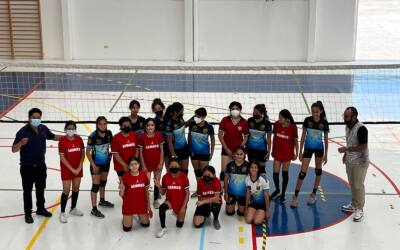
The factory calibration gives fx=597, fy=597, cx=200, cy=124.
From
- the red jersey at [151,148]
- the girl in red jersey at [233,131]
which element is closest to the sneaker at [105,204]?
the red jersey at [151,148]

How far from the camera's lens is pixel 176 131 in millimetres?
10141

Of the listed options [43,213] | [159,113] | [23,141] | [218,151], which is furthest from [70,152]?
[218,151]

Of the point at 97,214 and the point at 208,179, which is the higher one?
the point at 208,179

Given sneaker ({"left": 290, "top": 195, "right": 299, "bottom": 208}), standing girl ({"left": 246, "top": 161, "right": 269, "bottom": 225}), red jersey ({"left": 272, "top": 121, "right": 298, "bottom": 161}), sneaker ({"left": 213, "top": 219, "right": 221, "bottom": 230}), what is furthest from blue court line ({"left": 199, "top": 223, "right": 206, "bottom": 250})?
red jersey ({"left": 272, "top": 121, "right": 298, "bottom": 161})

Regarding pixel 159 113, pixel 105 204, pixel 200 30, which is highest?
pixel 200 30

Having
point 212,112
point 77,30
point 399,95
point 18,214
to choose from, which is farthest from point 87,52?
point 18,214

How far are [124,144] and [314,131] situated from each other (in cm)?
315

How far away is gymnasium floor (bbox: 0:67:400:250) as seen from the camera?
9.11m

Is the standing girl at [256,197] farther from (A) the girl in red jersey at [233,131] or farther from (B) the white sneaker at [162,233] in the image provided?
(B) the white sneaker at [162,233]

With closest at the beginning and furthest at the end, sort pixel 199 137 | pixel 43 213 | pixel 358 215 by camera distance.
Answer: pixel 358 215 → pixel 43 213 → pixel 199 137

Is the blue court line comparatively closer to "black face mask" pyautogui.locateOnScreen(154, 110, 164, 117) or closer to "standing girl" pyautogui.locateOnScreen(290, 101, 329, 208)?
"standing girl" pyautogui.locateOnScreen(290, 101, 329, 208)

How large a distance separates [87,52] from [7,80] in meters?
4.26

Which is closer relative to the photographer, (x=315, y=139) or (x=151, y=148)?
(x=151, y=148)

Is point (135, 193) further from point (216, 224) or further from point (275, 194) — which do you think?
point (275, 194)
